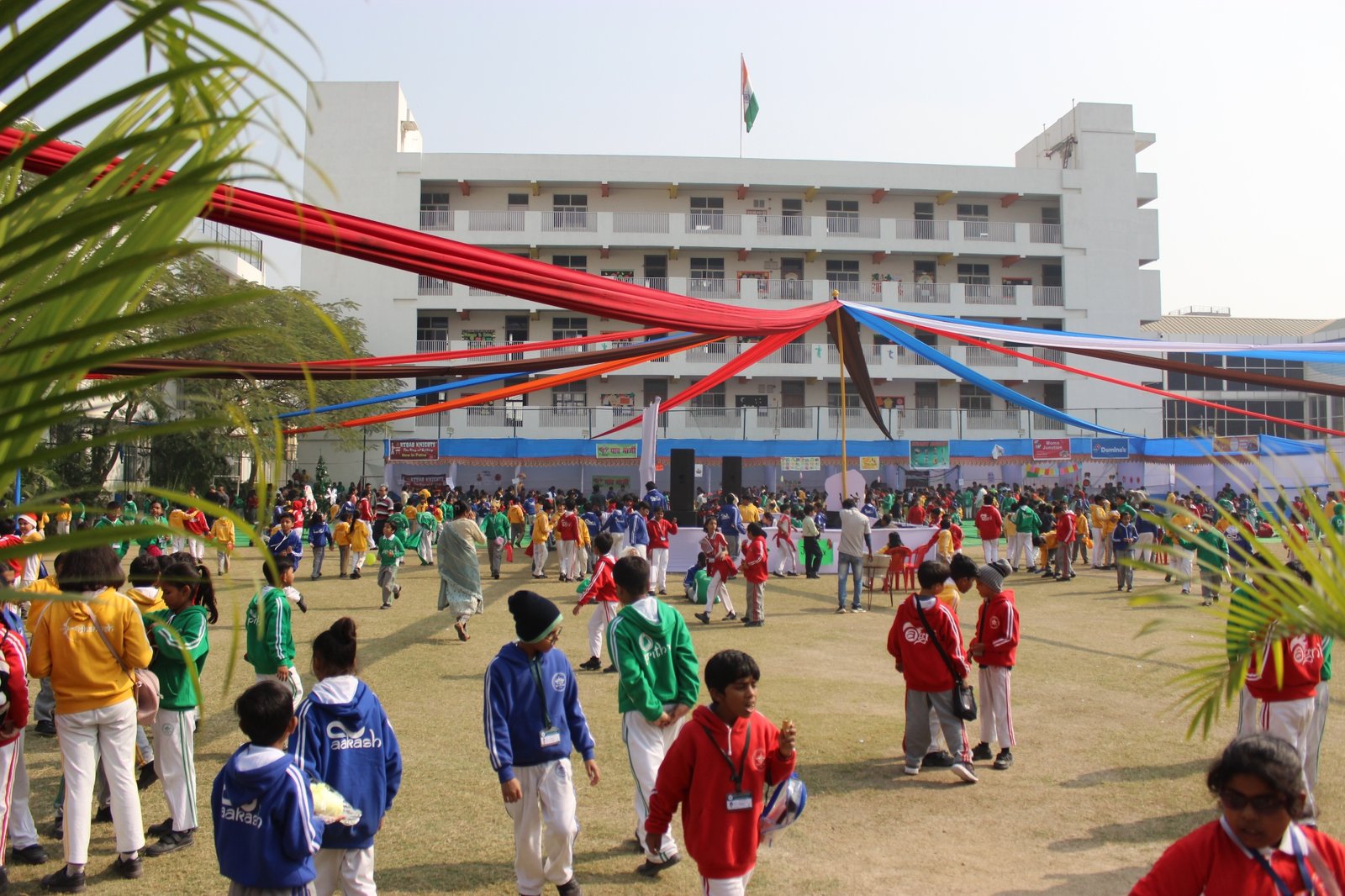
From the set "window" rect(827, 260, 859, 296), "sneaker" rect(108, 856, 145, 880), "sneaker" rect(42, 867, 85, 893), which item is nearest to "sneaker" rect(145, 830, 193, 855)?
"sneaker" rect(108, 856, 145, 880)

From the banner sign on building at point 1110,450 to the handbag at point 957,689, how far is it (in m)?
29.8

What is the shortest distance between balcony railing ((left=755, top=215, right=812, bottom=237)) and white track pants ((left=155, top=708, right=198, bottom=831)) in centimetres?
3737

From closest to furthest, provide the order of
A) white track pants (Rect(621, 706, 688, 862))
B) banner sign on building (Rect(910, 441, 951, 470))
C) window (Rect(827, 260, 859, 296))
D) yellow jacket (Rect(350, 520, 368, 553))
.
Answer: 1. white track pants (Rect(621, 706, 688, 862))
2. yellow jacket (Rect(350, 520, 368, 553))
3. banner sign on building (Rect(910, 441, 951, 470))
4. window (Rect(827, 260, 859, 296))

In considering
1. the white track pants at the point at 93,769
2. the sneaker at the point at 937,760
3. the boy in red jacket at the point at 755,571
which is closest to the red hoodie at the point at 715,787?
the white track pants at the point at 93,769

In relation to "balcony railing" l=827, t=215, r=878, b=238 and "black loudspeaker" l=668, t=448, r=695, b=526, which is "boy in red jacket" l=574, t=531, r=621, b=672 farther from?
"balcony railing" l=827, t=215, r=878, b=238

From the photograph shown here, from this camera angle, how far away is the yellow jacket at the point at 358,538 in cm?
1794

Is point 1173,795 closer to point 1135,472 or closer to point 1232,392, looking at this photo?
point 1135,472

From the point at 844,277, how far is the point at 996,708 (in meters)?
36.4

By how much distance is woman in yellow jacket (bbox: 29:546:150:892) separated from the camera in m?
4.86

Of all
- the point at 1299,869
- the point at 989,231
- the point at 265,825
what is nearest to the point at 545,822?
the point at 265,825

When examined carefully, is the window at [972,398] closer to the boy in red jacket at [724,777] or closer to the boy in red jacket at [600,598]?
the boy in red jacket at [600,598]

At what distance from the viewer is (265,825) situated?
3.46m

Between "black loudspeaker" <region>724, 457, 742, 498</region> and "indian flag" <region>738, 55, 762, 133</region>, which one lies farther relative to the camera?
"indian flag" <region>738, 55, 762, 133</region>

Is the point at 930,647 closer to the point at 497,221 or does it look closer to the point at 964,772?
the point at 964,772
